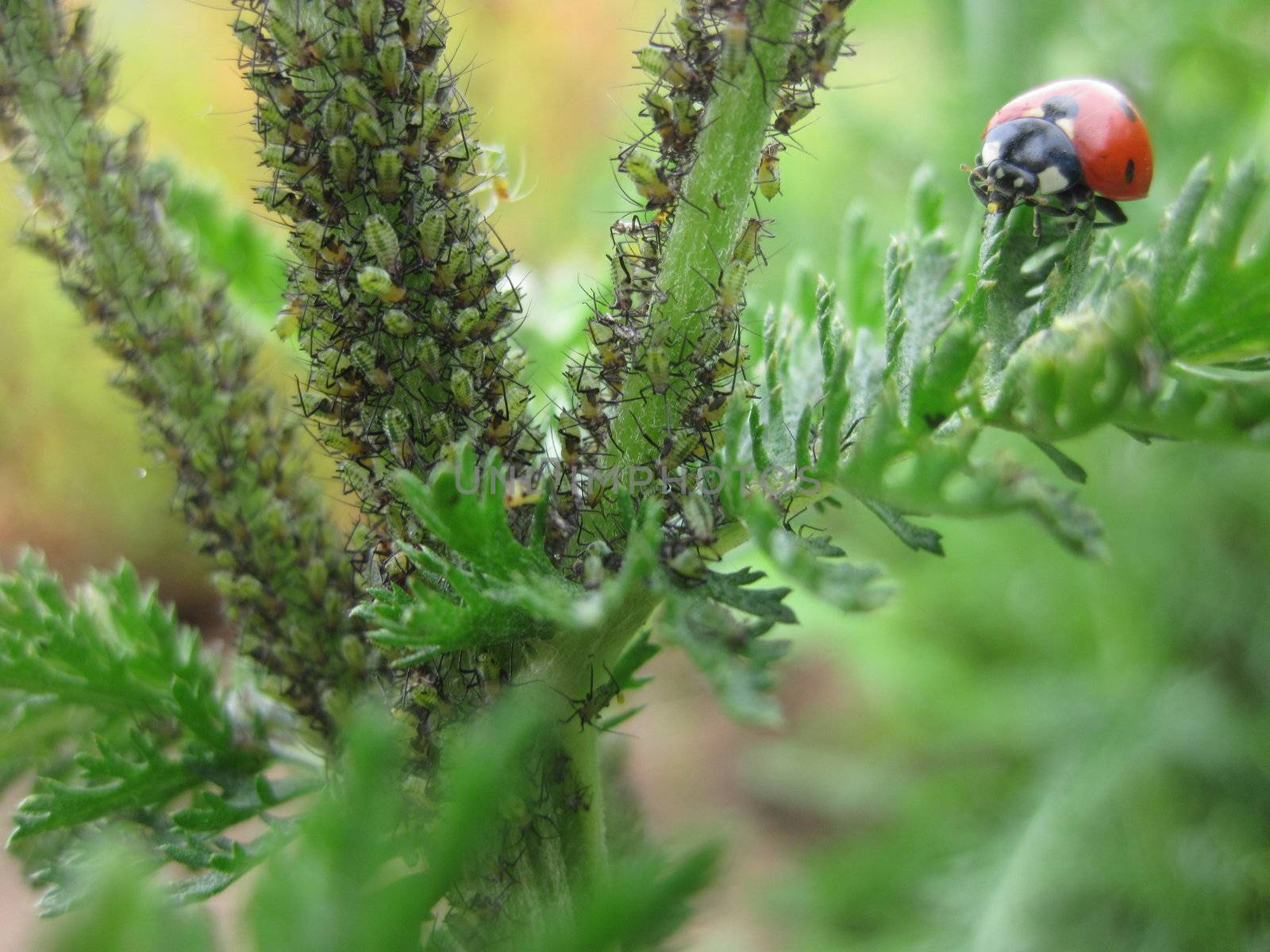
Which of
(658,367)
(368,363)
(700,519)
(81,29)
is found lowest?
(700,519)

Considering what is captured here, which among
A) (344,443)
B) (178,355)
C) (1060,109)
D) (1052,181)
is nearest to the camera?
(344,443)

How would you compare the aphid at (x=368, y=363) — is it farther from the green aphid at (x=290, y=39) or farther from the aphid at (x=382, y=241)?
the green aphid at (x=290, y=39)

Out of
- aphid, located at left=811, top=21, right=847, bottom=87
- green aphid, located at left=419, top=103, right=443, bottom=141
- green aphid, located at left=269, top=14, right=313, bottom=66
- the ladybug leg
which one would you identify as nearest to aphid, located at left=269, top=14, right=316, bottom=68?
green aphid, located at left=269, top=14, right=313, bottom=66

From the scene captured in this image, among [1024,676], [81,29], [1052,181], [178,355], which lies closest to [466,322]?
[178,355]

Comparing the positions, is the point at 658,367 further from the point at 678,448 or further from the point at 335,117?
the point at 335,117

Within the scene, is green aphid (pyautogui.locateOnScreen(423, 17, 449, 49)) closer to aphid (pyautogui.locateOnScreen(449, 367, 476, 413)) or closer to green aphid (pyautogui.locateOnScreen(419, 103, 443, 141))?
green aphid (pyautogui.locateOnScreen(419, 103, 443, 141))

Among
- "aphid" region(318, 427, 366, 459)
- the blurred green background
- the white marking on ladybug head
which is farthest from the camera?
the blurred green background

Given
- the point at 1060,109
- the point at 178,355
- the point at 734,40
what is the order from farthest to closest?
the point at 1060,109, the point at 178,355, the point at 734,40
